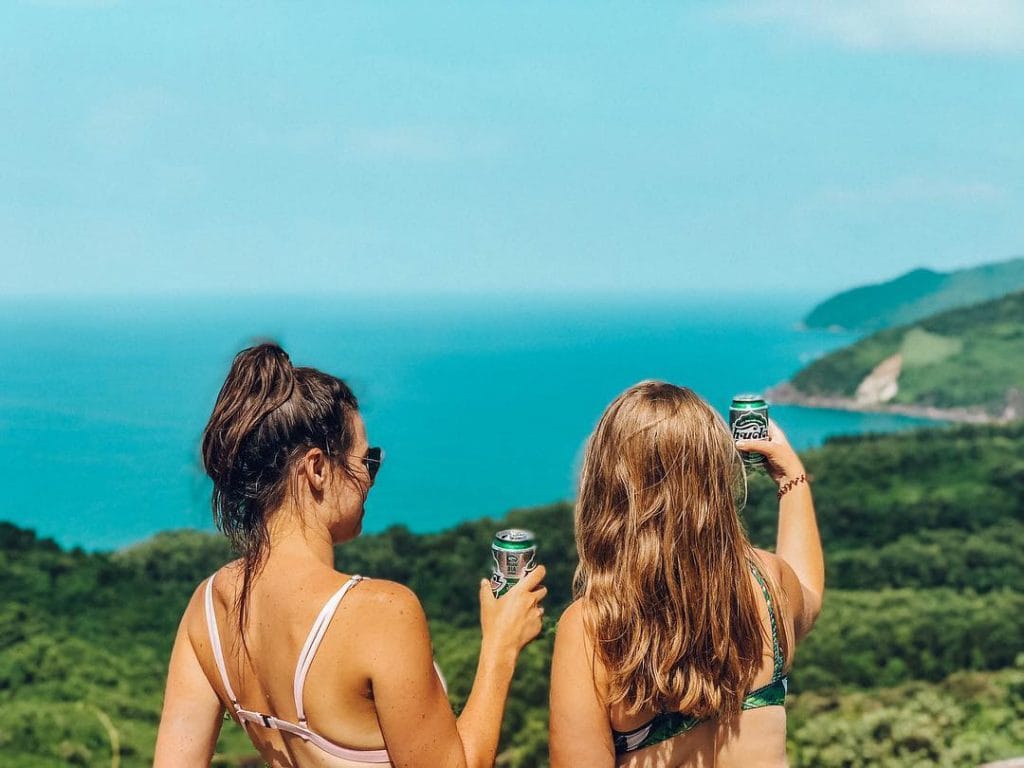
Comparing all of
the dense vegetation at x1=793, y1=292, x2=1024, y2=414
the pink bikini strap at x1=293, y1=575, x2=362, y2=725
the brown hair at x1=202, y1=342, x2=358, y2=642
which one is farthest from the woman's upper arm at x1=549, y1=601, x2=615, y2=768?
the dense vegetation at x1=793, y1=292, x2=1024, y2=414

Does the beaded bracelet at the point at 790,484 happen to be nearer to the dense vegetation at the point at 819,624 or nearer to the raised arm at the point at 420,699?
the raised arm at the point at 420,699

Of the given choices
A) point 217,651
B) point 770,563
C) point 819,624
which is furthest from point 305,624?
point 819,624

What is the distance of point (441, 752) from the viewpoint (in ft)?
6.54

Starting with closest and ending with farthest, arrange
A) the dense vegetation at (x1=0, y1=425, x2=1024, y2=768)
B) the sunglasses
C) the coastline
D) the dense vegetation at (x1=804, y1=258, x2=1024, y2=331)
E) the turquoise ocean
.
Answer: the sunglasses
the dense vegetation at (x1=0, y1=425, x2=1024, y2=768)
the turquoise ocean
the coastline
the dense vegetation at (x1=804, y1=258, x2=1024, y2=331)

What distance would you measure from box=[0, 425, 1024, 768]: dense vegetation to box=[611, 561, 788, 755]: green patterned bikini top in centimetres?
579

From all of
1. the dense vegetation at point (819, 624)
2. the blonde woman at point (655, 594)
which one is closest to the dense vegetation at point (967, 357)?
the dense vegetation at point (819, 624)

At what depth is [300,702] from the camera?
1988mm

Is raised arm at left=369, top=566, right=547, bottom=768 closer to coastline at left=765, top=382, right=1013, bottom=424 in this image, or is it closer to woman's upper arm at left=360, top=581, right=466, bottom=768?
woman's upper arm at left=360, top=581, right=466, bottom=768

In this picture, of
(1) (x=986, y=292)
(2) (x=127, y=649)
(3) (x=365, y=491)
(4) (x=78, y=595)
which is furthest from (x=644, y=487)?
(1) (x=986, y=292)

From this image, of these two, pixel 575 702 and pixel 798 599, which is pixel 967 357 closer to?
pixel 798 599

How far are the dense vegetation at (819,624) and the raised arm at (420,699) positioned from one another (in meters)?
5.96

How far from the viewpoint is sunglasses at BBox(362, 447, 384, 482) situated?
2.15 m

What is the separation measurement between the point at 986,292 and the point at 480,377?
48.3 meters

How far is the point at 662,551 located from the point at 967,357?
123ft
